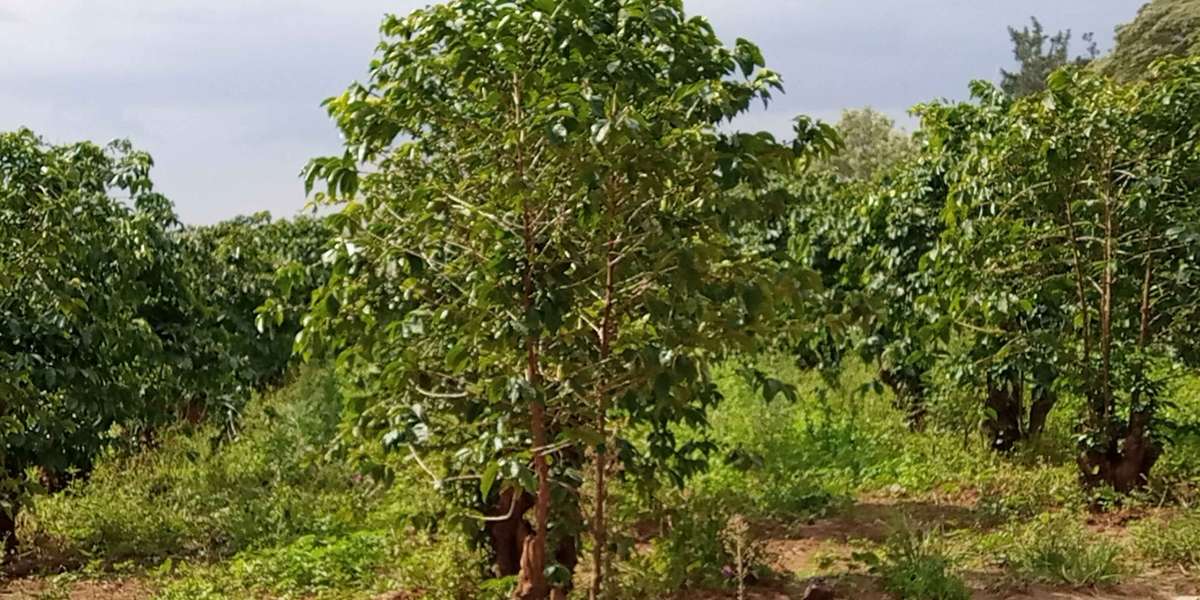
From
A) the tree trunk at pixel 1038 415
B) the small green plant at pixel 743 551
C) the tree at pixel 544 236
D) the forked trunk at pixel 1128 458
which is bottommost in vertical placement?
the small green plant at pixel 743 551

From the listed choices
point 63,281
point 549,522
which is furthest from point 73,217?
point 549,522

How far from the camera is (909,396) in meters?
8.87

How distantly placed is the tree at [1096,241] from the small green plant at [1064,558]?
1117 millimetres

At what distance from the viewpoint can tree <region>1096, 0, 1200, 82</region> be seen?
25.4 metres

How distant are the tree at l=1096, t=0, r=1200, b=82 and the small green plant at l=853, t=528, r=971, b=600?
2350 centimetres

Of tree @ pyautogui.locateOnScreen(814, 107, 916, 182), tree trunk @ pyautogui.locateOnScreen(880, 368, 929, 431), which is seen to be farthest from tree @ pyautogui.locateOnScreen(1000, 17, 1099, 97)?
tree trunk @ pyautogui.locateOnScreen(880, 368, 929, 431)

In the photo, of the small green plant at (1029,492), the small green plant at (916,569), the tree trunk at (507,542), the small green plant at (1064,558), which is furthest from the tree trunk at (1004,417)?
the tree trunk at (507,542)

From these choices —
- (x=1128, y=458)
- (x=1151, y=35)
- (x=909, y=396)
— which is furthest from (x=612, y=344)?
(x=1151, y=35)

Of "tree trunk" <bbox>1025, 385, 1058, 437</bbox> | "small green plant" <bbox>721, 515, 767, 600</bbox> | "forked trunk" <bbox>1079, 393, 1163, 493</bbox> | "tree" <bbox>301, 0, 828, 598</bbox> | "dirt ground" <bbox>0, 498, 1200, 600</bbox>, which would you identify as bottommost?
"dirt ground" <bbox>0, 498, 1200, 600</bbox>

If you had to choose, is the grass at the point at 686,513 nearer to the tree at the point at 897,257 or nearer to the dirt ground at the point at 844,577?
the dirt ground at the point at 844,577

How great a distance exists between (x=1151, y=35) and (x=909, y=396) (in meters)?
22.7

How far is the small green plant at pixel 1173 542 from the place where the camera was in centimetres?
459

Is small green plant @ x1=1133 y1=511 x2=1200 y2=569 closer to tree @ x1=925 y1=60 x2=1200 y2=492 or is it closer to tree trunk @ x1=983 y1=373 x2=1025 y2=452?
tree @ x1=925 y1=60 x2=1200 y2=492

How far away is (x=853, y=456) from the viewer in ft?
25.1
